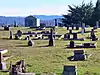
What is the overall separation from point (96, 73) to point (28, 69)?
346 cm

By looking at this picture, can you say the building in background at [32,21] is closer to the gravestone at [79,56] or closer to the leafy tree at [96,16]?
the leafy tree at [96,16]

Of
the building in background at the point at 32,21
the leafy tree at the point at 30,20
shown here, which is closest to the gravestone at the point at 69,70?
the building in background at the point at 32,21

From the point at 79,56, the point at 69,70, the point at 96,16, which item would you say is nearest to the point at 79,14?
the point at 96,16

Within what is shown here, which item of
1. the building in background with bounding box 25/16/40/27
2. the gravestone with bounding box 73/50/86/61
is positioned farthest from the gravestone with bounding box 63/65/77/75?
the building in background with bounding box 25/16/40/27

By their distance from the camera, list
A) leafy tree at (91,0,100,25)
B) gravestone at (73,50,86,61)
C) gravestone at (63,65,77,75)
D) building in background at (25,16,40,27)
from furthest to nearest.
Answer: building in background at (25,16,40,27)
leafy tree at (91,0,100,25)
gravestone at (73,50,86,61)
gravestone at (63,65,77,75)

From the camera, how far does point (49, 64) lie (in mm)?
21312

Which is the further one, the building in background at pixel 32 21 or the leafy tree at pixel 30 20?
the leafy tree at pixel 30 20

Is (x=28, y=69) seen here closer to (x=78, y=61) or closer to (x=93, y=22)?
(x=78, y=61)

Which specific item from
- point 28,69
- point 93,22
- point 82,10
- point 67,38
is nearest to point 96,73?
point 28,69

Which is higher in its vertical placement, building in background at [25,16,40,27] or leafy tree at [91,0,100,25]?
leafy tree at [91,0,100,25]

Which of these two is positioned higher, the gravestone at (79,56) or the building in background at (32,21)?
the building in background at (32,21)

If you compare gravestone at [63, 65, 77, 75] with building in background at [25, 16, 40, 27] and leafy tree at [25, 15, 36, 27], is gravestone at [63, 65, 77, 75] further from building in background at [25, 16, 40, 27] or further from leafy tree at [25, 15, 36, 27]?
leafy tree at [25, 15, 36, 27]

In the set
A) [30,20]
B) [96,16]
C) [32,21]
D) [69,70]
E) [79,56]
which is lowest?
[79,56]

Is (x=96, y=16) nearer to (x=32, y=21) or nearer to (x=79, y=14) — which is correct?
(x=79, y=14)
